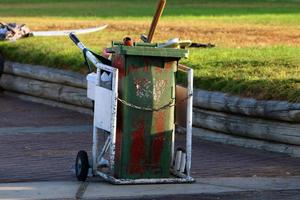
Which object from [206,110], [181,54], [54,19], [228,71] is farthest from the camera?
[54,19]

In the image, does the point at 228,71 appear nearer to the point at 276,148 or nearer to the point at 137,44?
the point at 276,148

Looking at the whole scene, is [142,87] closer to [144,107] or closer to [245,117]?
[144,107]

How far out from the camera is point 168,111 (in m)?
9.11

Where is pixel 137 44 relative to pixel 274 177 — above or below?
above

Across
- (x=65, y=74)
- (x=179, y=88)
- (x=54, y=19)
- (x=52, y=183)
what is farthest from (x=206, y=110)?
(x=54, y=19)

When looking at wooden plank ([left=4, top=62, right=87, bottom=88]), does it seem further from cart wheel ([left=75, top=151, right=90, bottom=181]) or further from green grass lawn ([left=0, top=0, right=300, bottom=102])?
cart wheel ([left=75, top=151, right=90, bottom=181])

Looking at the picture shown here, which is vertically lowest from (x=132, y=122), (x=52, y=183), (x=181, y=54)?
(x=52, y=183)

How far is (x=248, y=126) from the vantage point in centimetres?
1111

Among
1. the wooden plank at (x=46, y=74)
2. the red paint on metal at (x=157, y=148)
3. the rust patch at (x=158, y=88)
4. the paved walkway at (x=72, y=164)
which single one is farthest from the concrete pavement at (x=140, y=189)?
the wooden plank at (x=46, y=74)

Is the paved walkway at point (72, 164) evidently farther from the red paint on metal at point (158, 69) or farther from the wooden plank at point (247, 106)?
the red paint on metal at point (158, 69)

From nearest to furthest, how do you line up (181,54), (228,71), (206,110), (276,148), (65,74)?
(181,54), (276,148), (206,110), (228,71), (65,74)

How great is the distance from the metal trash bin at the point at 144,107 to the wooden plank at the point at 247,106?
73.1 inches

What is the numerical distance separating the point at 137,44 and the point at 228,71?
408 cm

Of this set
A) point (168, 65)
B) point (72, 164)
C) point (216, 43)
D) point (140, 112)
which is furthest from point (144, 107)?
point (216, 43)
